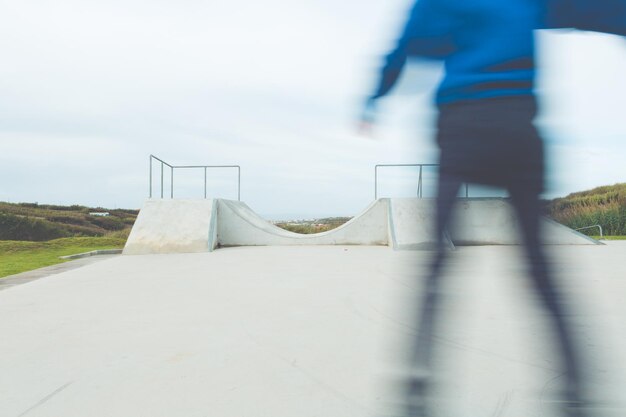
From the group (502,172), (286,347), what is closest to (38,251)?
(286,347)

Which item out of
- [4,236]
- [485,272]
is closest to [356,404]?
[485,272]

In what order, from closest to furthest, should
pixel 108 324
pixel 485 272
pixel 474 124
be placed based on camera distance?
pixel 474 124 → pixel 108 324 → pixel 485 272

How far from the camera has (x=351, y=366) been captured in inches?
105

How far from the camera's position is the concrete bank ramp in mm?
10742

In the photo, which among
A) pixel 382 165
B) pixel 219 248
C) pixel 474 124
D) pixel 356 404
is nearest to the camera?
pixel 474 124

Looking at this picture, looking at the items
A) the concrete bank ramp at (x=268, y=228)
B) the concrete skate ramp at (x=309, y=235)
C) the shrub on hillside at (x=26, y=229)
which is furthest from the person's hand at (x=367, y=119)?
the shrub on hillside at (x=26, y=229)

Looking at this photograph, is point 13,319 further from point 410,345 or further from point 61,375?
point 410,345

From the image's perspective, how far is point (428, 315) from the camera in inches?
64.6

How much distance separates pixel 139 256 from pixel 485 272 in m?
7.15

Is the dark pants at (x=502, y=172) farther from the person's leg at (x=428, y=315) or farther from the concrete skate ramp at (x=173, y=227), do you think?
the concrete skate ramp at (x=173, y=227)

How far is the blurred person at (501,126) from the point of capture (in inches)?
61.7

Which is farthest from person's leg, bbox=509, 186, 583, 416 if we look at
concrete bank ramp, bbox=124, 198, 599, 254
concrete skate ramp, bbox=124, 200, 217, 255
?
concrete skate ramp, bbox=124, 200, 217, 255

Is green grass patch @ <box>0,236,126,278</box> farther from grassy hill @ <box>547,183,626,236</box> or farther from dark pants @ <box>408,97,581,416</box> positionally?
grassy hill @ <box>547,183,626,236</box>

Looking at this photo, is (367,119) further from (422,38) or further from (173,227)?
(173,227)
